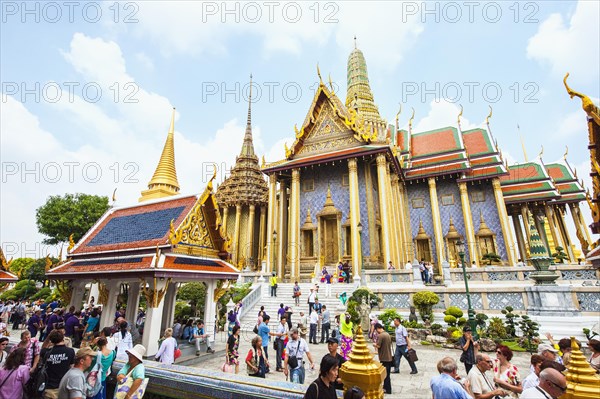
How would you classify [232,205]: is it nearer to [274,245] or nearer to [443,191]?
[274,245]

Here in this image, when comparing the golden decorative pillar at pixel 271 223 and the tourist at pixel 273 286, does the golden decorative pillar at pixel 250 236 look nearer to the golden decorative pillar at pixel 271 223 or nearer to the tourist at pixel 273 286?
the golden decorative pillar at pixel 271 223

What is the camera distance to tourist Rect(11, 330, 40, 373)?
4.22m

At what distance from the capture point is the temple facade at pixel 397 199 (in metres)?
19.0

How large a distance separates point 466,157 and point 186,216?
70.8 ft

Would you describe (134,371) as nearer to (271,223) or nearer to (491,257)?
(271,223)

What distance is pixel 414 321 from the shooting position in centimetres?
1123

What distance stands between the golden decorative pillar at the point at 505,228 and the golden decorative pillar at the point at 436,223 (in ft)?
12.6

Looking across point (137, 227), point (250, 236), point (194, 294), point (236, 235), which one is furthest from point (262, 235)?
point (137, 227)

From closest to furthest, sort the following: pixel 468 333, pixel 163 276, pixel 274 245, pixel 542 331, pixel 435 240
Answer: pixel 468 333
pixel 163 276
pixel 542 331
pixel 274 245
pixel 435 240

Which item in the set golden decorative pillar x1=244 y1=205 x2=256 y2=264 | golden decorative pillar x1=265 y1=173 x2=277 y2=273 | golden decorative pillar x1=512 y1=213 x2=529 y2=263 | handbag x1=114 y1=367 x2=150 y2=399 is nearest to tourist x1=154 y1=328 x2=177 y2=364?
handbag x1=114 y1=367 x2=150 y2=399

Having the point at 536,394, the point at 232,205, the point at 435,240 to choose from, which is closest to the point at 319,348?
the point at 536,394

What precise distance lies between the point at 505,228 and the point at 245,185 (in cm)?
2176

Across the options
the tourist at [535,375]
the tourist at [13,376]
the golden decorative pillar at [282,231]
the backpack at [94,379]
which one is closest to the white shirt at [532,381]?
the tourist at [535,375]

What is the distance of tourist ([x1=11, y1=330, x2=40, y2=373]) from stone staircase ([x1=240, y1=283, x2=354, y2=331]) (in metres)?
8.67
